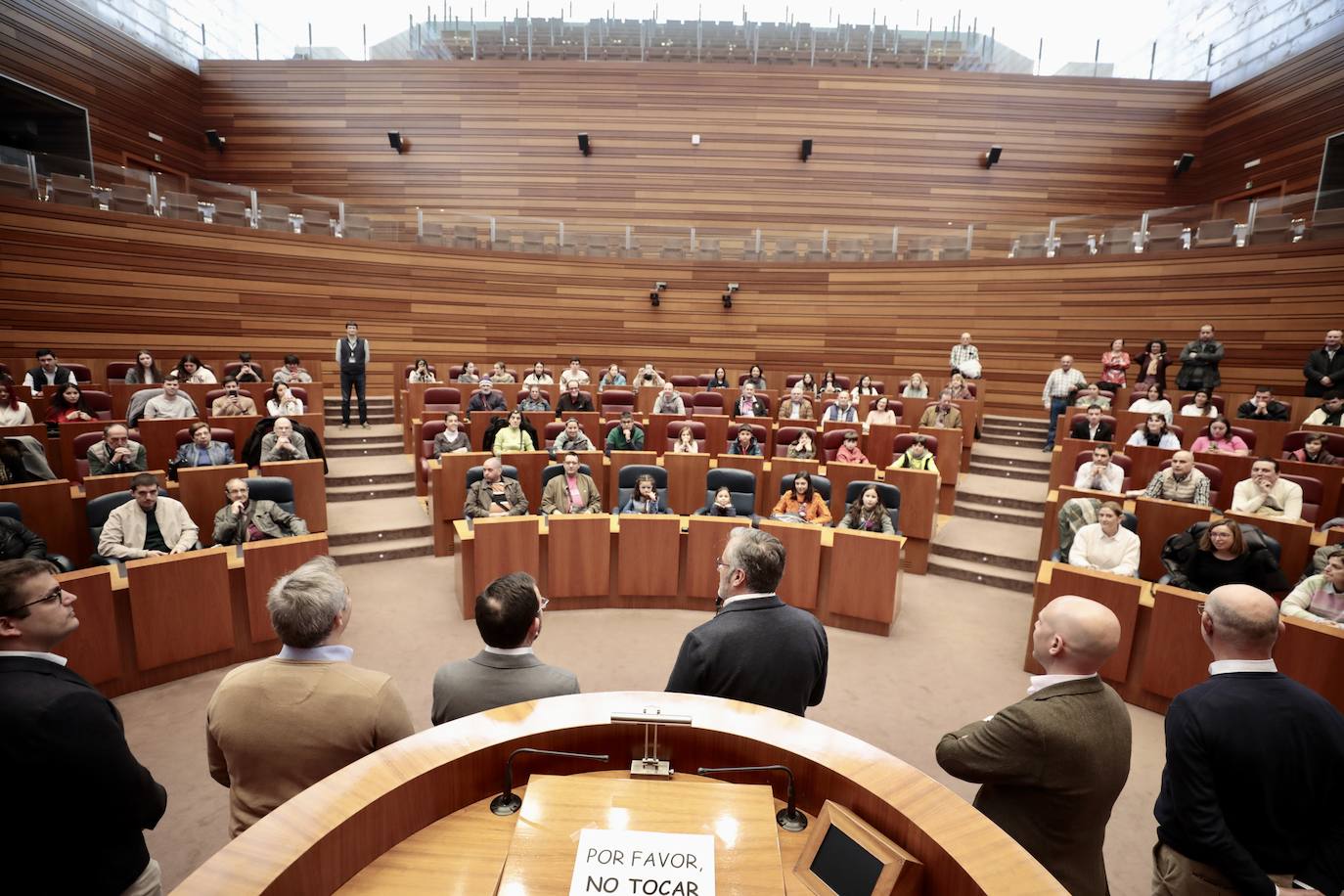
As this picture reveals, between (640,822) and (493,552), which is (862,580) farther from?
(640,822)

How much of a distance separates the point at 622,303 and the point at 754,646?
9.07 metres

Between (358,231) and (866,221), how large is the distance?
26.7 ft

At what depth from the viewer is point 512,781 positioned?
1270mm

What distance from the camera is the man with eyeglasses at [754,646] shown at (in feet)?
5.71

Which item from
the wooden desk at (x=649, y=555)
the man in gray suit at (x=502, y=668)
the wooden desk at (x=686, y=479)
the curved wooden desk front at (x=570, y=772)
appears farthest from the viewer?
the wooden desk at (x=686, y=479)

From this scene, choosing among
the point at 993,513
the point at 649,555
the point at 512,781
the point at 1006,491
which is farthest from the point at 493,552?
the point at 1006,491

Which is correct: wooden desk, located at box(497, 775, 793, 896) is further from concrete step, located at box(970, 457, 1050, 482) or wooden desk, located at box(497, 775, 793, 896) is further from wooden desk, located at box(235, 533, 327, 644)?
concrete step, located at box(970, 457, 1050, 482)

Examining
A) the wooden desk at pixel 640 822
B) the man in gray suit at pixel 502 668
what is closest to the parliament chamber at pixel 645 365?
the wooden desk at pixel 640 822

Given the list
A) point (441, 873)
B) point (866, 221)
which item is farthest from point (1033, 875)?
point (866, 221)

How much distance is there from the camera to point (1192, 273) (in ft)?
26.2

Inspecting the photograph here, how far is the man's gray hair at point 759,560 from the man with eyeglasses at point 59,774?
55.8 inches

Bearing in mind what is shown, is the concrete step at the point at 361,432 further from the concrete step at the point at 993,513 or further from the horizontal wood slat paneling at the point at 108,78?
the horizontal wood slat paneling at the point at 108,78

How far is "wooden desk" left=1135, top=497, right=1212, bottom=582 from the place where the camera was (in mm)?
4234

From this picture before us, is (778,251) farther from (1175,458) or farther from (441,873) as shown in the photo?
(441,873)
